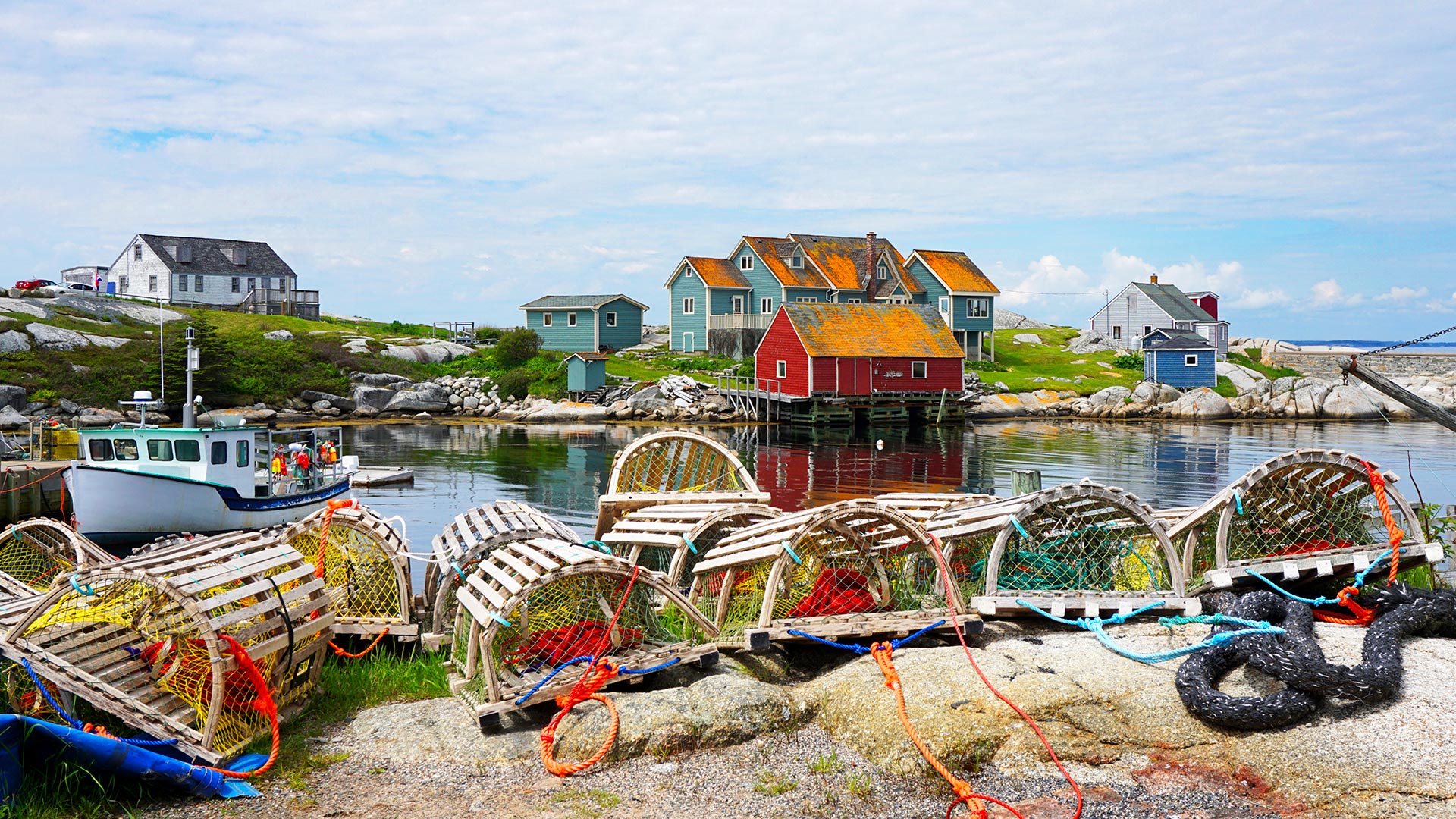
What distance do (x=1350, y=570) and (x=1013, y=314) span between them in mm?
80078

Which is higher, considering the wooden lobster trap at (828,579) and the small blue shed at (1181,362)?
the small blue shed at (1181,362)

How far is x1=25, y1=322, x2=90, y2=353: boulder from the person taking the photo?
161ft

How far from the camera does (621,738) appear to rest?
22.3ft

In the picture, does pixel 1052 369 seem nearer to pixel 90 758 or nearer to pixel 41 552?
pixel 41 552

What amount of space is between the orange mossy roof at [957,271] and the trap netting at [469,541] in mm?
52687

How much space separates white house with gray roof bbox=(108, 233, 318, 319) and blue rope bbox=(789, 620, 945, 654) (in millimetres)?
69440

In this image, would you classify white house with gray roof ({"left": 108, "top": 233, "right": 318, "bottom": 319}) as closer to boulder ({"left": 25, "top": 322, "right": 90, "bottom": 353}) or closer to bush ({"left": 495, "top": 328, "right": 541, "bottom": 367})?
boulder ({"left": 25, "top": 322, "right": 90, "bottom": 353})

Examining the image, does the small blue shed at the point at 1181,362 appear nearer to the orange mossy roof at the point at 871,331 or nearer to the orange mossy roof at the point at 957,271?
the orange mossy roof at the point at 957,271

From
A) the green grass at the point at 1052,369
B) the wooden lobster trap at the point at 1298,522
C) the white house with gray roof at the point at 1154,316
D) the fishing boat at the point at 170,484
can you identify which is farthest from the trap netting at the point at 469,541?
the white house with gray roof at the point at 1154,316

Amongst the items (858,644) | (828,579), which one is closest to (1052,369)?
(828,579)

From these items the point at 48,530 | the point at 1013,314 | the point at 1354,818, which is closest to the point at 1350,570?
the point at 1354,818

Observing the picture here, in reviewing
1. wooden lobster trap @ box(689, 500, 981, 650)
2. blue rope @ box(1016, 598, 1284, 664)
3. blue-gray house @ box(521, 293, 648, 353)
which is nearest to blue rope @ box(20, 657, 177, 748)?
wooden lobster trap @ box(689, 500, 981, 650)

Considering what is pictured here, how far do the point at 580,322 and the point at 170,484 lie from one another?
42229 millimetres

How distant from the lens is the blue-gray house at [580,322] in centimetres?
6066
